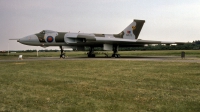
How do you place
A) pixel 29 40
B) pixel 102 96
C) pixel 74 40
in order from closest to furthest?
1. pixel 102 96
2. pixel 29 40
3. pixel 74 40

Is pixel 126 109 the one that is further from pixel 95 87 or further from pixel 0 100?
pixel 0 100

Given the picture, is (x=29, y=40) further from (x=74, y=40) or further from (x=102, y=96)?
(x=102, y=96)

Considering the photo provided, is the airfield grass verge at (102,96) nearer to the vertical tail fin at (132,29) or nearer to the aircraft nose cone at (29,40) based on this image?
the aircraft nose cone at (29,40)

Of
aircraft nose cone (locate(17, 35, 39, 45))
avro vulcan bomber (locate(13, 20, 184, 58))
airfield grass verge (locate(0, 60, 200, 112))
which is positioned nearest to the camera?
airfield grass verge (locate(0, 60, 200, 112))

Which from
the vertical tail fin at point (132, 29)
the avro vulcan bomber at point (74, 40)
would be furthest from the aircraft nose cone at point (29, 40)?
the vertical tail fin at point (132, 29)

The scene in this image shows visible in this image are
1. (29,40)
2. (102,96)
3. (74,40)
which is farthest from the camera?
(74,40)

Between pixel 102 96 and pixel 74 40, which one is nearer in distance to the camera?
pixel 102 96

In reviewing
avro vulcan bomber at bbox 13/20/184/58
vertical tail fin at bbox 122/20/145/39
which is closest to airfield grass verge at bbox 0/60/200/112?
avro vulcan bomber at bbox 13/20/184/58

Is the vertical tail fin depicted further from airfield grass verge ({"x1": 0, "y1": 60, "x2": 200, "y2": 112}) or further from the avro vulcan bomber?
airfield grass verge ({"x1": 0, "y1": 60, "x2": 200, "y2": 112})

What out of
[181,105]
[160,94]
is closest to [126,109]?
[181,105]

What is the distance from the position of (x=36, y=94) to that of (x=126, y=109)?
A: 117 inches

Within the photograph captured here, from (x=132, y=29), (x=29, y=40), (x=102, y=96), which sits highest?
(x=132, y=29)

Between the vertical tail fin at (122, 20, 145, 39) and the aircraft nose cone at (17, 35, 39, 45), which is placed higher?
the vertical tail fin at (122, 20, 145, 39)

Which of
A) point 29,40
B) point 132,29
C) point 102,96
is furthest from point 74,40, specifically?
point 102,96
